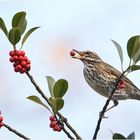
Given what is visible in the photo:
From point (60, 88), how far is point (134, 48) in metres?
0.50

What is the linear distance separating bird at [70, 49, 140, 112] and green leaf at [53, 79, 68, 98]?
354 cm

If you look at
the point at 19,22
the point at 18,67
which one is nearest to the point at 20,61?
the point at 18,67

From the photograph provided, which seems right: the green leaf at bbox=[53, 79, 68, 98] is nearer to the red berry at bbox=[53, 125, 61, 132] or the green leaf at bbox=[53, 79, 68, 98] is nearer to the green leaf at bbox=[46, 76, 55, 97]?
the green leaf at bbox=[46, 76, 55, 97]

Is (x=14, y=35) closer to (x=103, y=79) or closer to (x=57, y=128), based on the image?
(x=57, y=128)

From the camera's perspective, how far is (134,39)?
9.03ft

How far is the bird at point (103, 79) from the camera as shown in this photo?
6484 millimetres

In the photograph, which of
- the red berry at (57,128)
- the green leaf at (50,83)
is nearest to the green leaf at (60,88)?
the green leaf at (50,83)

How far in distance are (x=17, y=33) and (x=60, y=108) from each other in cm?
50

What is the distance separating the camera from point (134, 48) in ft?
8.93

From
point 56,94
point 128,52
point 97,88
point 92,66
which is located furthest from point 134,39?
point 92,66

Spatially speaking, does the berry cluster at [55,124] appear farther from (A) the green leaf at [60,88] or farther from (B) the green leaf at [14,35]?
(B) the green leaf at [14,35]

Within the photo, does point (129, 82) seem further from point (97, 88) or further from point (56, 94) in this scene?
point (56, 94)

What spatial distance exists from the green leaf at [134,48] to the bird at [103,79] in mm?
3513

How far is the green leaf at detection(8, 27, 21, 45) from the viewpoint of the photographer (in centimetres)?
263
